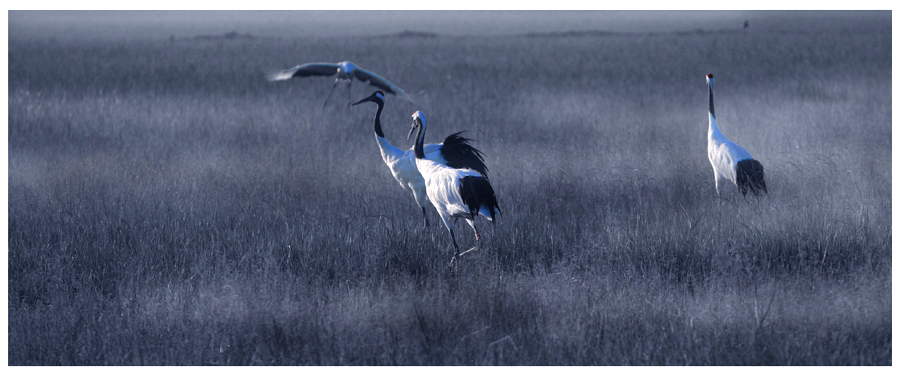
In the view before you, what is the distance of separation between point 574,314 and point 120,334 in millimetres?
2137

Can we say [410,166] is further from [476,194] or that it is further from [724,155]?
[724,155]

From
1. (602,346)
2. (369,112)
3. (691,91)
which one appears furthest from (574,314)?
(691,91)

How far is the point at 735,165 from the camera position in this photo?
18.1ft

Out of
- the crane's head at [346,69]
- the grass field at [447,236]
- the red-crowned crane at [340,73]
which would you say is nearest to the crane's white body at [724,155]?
the grass field at [447,236]

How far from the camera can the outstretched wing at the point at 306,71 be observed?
21.2ft

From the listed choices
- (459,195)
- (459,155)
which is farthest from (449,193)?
(459,155)

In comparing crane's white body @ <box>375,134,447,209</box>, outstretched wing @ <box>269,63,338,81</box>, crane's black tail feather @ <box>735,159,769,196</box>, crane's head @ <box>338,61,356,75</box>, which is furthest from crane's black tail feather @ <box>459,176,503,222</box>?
crane's head @ <box>338,61,356,75</box>

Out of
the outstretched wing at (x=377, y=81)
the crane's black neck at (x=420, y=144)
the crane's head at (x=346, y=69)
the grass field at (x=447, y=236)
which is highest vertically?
the crane's head at (x=346, y=69)

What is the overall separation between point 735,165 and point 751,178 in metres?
0.16

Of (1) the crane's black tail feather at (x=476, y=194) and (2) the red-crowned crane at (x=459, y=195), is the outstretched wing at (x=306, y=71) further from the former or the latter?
(1) the crane's black tail feather at (x=476, y=194)

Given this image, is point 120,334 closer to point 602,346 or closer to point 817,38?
point 602,346

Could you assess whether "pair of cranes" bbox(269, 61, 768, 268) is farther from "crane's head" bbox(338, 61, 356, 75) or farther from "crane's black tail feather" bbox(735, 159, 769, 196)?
"crane's head" bbox(338, 61, 356, 75)

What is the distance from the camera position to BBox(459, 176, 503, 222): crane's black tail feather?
441 cm

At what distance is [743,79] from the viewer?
12.5 meters
